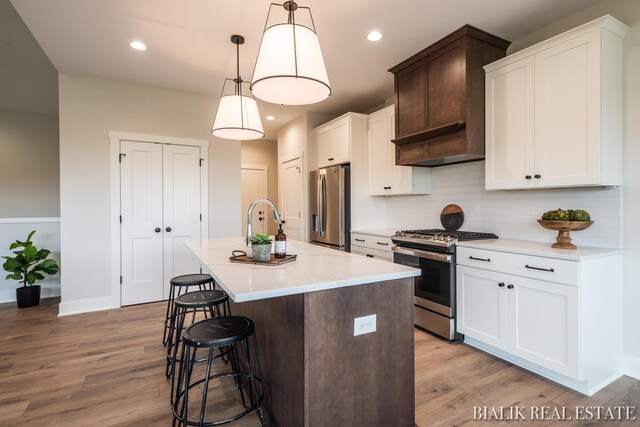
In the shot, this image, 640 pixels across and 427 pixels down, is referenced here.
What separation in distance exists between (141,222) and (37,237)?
1.86 meters

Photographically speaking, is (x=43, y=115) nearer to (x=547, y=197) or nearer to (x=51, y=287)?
(x=51, y=287)

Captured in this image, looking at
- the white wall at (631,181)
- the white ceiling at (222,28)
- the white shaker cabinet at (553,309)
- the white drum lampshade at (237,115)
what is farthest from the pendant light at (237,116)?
the white wall at (631,181)

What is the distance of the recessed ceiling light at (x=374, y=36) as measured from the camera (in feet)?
9.30

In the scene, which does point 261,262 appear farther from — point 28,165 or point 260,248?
point 28,165

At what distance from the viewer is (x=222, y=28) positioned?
2.76 m

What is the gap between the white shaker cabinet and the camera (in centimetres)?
204

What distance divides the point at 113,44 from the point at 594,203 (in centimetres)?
427

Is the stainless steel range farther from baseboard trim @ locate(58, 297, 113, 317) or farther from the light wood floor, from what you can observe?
baseboard trim @ locate(58, 297, 113, 317)

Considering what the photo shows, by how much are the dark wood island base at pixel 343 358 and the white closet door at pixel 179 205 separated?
116 inches

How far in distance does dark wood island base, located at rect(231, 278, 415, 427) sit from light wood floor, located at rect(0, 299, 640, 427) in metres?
0.40

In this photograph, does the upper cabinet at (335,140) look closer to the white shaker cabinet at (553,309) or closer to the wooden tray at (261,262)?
the white shaker cabinet at (553,309)

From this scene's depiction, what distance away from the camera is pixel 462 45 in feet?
9.05

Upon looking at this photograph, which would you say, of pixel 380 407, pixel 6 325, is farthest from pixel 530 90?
pixel 6 325

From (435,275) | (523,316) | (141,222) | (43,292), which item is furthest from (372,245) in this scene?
(43,292)
